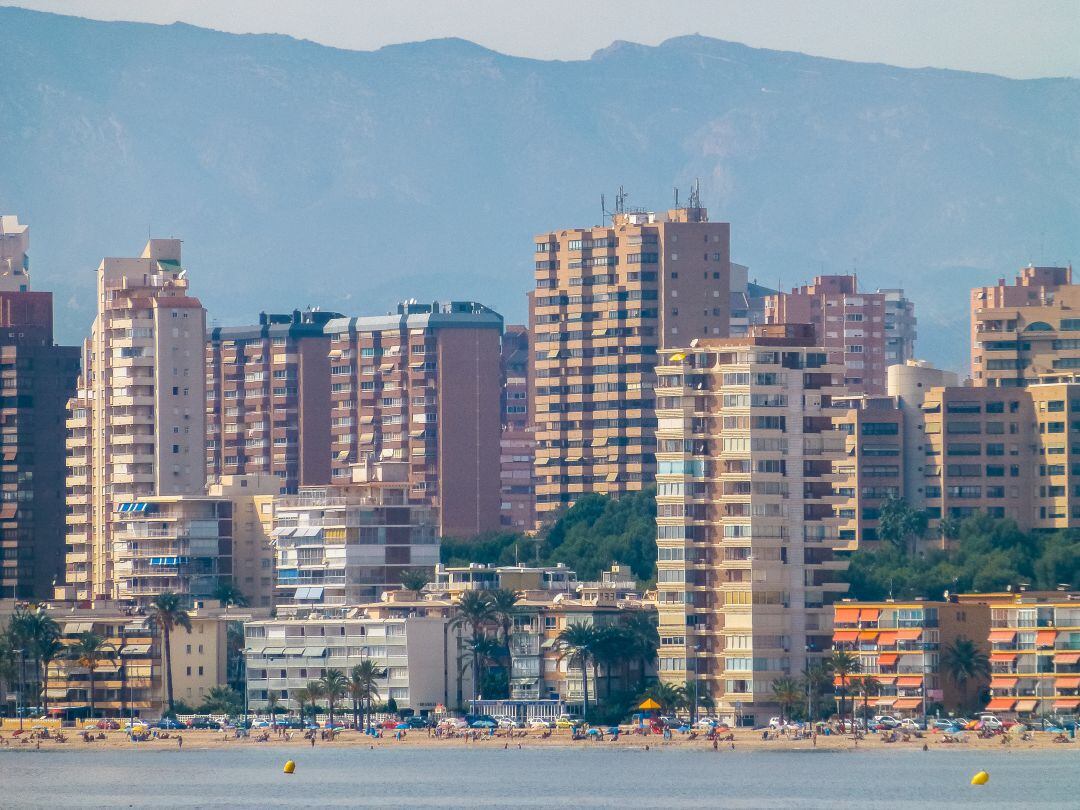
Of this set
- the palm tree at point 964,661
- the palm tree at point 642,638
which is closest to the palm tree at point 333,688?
the palm tree at point 642,638

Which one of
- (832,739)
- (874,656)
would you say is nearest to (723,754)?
(832,739)

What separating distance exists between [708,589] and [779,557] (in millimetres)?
5689

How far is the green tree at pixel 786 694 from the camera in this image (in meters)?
180

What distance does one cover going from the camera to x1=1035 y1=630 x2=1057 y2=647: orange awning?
186m

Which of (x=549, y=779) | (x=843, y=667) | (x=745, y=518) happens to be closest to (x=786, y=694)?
(x=843, y=667)

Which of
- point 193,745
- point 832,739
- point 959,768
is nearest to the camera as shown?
point 959,768

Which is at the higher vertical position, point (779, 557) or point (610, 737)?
point (779, 557)

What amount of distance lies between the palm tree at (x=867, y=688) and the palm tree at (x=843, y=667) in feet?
2.62

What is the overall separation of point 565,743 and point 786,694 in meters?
17.0

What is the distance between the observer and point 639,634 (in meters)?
197

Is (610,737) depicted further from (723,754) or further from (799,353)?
(799,353)

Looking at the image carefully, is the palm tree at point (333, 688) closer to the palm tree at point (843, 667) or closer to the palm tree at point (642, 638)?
the palm tree at point (642, 638)

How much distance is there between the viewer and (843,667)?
179625 millimetres

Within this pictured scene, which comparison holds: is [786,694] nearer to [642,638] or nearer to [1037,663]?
[642,638]
